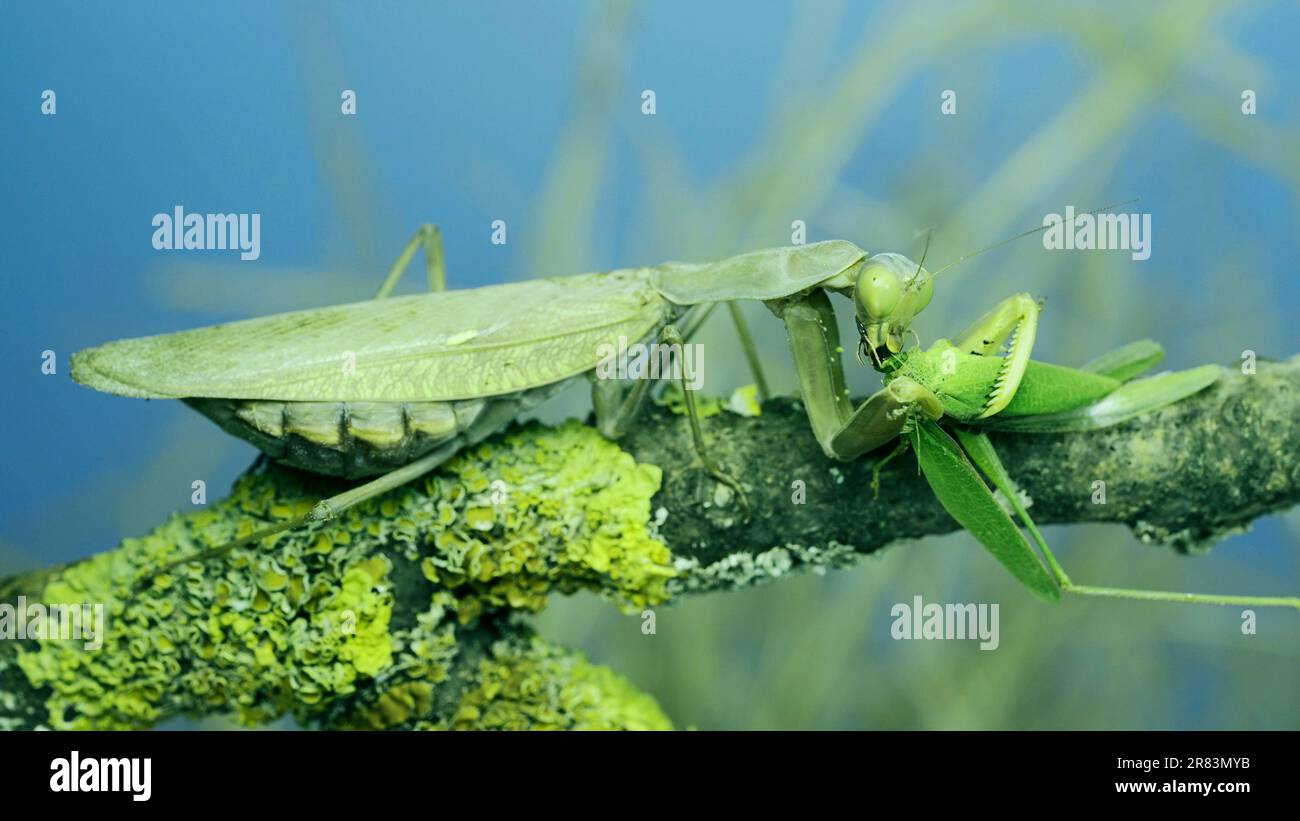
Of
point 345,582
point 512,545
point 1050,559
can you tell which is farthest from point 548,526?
point 1050,559

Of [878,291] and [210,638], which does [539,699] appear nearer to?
[210,638]

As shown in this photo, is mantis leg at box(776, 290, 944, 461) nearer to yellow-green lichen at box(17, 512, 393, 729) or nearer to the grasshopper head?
the grasshopper head

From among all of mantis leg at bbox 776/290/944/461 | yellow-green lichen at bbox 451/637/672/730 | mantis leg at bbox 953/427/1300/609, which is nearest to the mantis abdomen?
yellow-green lichen at bbox 451/637/672/730

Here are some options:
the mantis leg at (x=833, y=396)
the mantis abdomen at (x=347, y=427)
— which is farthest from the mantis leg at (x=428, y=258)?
the mantis leg at (x=833, y=396)

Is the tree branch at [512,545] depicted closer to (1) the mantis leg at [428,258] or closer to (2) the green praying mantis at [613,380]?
(2) the green praying mantis at [613,380]
